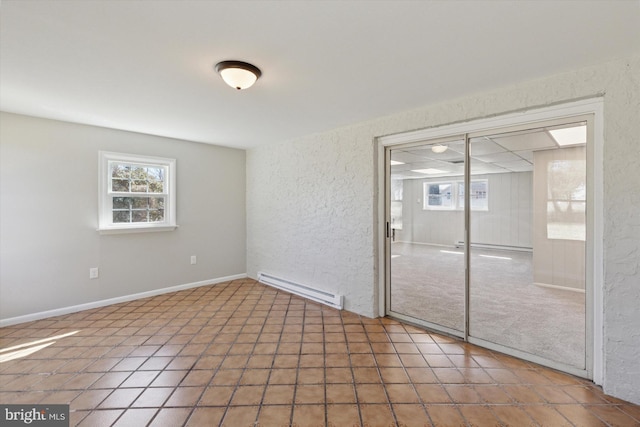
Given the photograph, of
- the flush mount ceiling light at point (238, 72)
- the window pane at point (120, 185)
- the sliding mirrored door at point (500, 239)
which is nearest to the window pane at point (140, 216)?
the window pane at point (120, 185)

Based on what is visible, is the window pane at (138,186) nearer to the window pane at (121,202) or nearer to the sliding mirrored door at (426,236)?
the window pane at (121,202)

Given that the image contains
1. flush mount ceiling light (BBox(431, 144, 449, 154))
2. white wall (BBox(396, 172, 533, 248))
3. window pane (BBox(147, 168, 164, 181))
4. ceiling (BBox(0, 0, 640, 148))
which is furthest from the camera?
window pane (BBox(147, 168, 164, 181))

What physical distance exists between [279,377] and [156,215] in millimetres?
3254

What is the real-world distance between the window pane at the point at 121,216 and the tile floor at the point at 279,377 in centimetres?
131

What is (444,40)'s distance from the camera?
174 cm

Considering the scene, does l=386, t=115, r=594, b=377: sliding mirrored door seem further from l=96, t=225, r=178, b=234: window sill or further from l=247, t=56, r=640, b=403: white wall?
l=96, t=225, r=178, b=234: window sill

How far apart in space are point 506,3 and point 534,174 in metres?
1.68

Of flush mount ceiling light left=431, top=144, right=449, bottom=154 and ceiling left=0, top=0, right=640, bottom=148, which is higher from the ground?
ceiling left=0, top=0, right=640, bottom=148

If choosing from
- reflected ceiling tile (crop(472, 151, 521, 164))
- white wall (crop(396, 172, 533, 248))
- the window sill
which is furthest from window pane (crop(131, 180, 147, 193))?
reflected ceiling tile (crop(472, 151, 521, 164))

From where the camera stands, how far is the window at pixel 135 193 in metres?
3.78

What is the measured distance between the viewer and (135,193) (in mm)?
4023

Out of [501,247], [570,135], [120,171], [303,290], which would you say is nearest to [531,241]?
[501,247]

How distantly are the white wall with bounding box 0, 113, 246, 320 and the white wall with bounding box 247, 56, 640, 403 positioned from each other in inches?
40.2

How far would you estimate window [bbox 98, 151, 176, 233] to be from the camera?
149 inches
